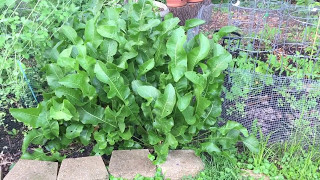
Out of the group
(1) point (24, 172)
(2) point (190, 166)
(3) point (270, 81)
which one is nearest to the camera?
(1) point (24, 172)

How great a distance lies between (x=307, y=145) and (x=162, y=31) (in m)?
1.50

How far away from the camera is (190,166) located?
2.39 metres

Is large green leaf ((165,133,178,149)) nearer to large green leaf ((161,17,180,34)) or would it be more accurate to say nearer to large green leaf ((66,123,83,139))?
large green leaf ((66,123,83,139))

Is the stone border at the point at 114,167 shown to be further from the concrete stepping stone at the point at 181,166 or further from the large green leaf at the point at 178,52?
the large green leaf at the point at 178,52

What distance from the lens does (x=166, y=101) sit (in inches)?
85.4

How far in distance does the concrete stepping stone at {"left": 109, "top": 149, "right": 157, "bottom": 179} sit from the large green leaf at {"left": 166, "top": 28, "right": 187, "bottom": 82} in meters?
0.68

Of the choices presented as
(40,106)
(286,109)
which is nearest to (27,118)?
(40,106)

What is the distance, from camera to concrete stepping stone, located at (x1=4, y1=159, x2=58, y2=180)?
222 cm

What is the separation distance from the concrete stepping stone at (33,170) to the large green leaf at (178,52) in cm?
110

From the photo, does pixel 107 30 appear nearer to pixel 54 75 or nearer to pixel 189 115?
pixel 54 75

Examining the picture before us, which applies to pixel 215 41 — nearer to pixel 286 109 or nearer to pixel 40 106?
pixel 286 109

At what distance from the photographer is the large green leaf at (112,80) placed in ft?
7.07

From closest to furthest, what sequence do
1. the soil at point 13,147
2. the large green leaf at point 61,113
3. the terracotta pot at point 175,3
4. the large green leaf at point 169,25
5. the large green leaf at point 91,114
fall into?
1. the large green leaf at point 61,113
2. the large green leaf at point 91,114
3. the soil at point 13,147
4. the large green leaf at point 169,25
5. the terracotta pot at point 175,3

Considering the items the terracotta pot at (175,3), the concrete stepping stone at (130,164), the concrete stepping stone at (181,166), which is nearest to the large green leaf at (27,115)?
the concrete stepping stone at (130,164)
